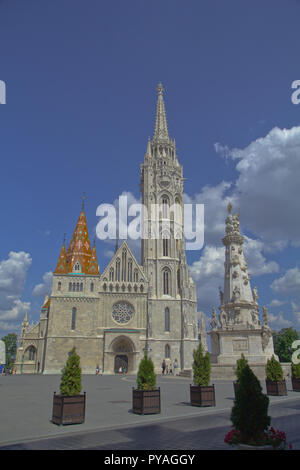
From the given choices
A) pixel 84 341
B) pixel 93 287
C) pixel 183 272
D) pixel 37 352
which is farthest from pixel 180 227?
pixel 37 352

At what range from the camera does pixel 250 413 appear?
600 centimetres

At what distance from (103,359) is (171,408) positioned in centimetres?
3386

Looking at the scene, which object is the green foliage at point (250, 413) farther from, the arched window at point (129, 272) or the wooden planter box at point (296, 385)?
the arched window at point (129, 272)

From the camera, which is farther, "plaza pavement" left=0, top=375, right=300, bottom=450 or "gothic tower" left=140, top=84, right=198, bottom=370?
"gothic tower" left=140, top=84, right=198, bottom=370

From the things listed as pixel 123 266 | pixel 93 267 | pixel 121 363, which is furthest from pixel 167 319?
pixel 93 267

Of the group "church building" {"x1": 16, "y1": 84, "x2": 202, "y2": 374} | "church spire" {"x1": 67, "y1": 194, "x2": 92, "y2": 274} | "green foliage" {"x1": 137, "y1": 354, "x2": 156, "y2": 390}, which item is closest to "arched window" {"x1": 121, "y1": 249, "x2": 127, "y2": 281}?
"church building" {"x1": 16, "y1": 84, "x2": 202, "y2": 374}

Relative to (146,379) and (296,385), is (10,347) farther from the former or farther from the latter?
(146,379)

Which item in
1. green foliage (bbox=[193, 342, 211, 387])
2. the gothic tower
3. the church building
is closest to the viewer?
green foliage (bbox=[193, 342, 211, 387])

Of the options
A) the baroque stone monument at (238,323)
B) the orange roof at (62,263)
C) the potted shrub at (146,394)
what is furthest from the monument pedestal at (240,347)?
the orange roof at (62,263)

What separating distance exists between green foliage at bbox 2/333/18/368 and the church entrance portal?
35919 mm

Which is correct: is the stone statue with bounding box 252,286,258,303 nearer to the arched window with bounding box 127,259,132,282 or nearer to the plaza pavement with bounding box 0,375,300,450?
the plaza pavement with bounding box 0,375,300,450

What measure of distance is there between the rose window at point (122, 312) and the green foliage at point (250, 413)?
4191cm

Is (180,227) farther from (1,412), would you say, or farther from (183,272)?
(1,412)

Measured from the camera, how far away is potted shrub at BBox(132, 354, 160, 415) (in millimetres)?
11156
